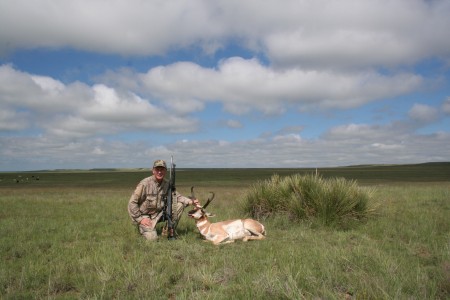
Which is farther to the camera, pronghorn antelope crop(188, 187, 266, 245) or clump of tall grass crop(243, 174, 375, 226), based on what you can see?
clump of tall grass crop(243, 174, 375, 226)

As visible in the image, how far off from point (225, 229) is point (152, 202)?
6.85 feet

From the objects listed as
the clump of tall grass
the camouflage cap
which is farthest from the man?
the clump of tall grass

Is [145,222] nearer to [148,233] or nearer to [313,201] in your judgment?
[148,233]

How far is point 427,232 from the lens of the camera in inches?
365

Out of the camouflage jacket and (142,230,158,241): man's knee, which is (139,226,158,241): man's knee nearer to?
(142,230,158,241): man's knee

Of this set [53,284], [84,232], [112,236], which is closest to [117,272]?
[53,284]

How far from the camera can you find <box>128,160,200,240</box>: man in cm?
940

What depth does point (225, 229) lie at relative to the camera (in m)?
9.08

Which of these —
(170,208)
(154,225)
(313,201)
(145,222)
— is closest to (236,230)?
(170,208)

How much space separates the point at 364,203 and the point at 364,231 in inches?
76.0

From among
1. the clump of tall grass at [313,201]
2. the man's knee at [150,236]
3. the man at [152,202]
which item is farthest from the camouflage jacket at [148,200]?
the clump of tall grass at [313,201]

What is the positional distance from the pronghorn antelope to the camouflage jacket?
24.1 inches

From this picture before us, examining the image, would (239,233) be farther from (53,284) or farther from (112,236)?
(53,284)

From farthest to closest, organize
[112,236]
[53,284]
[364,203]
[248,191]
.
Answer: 1. [248,191]
2. [364,203]
3. [112,236]
4. [53,284]
